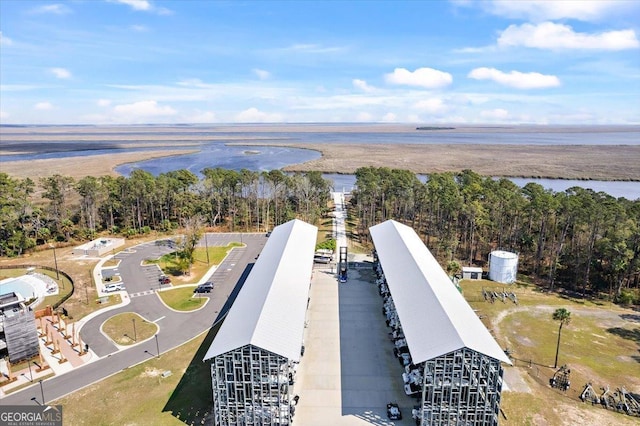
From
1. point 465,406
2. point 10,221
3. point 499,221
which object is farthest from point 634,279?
point 10,221

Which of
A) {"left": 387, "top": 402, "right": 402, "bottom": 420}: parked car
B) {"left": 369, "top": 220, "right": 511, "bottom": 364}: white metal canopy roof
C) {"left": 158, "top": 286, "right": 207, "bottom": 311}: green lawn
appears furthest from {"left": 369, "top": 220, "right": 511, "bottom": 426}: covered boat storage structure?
{"left": 158, "top": 286, "right": 207, "bottom": 311}: green lawn

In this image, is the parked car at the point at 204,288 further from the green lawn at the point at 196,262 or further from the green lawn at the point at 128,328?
the green lawn at the point at 128,328

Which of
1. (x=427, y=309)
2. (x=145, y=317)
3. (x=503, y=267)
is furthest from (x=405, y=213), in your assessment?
(x=145, y=317)

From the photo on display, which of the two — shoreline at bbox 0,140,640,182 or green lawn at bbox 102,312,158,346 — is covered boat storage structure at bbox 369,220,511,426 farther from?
shoreline at bbox 0,140,640,182

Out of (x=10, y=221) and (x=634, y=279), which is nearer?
(x=634, y=279)

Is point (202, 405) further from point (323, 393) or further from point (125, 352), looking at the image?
point (125, 352)

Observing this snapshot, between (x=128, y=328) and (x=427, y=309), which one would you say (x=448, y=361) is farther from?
(x=128, y=328)

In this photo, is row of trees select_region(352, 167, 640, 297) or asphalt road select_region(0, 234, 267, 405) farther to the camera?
row of trees select_region(352, 167, 640, 297)

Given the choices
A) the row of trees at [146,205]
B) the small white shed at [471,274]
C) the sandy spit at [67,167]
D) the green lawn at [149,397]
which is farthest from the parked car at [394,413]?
the sandy spit at [67,167]
